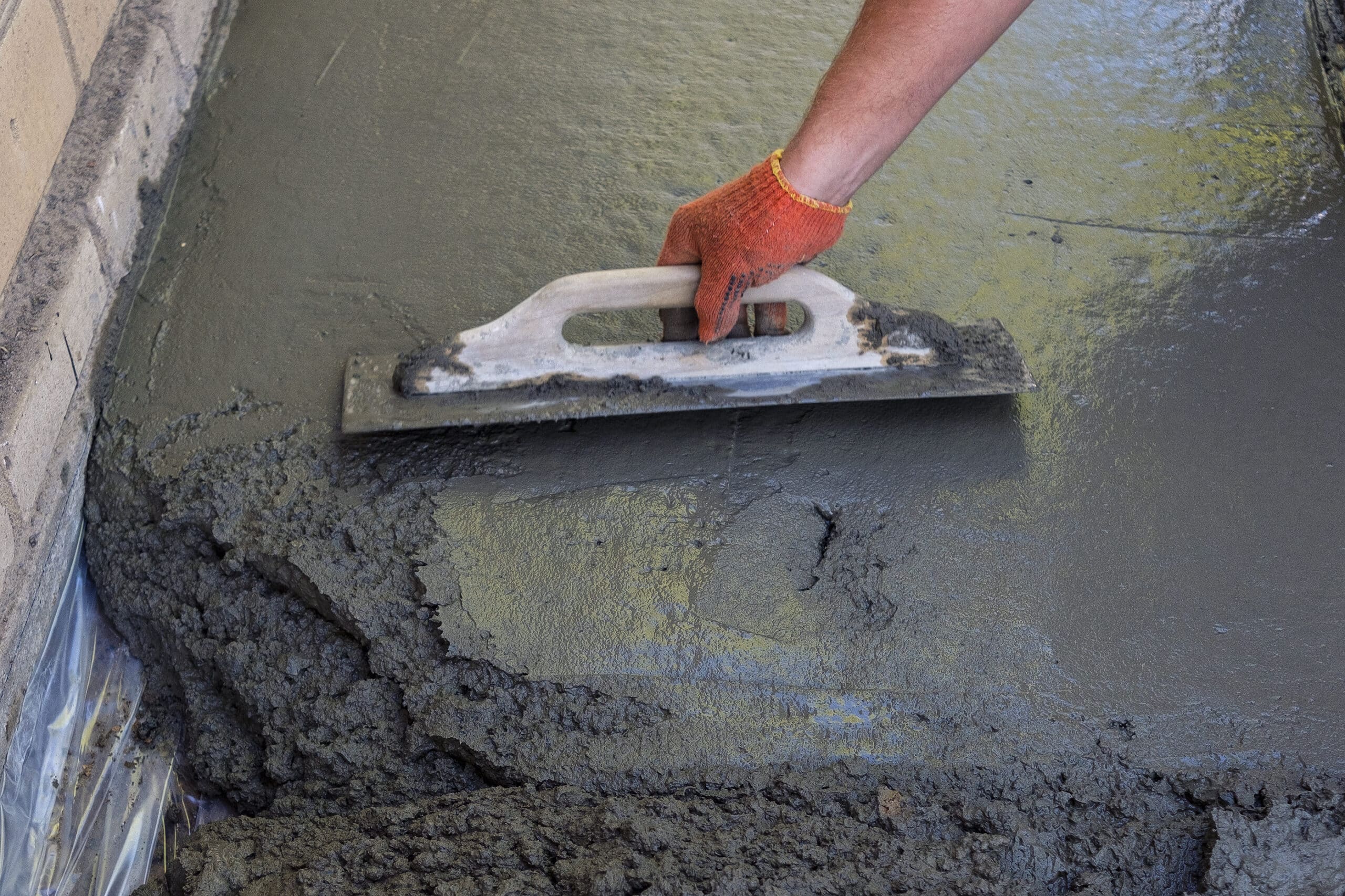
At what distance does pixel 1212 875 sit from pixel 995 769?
1.08ft

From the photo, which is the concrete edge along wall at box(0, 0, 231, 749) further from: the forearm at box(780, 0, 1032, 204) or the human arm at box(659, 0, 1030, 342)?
the forearm at box(780, 0, 1032, 204)

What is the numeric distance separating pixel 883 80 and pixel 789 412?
645mm

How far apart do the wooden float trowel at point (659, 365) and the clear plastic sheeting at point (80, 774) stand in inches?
27.7

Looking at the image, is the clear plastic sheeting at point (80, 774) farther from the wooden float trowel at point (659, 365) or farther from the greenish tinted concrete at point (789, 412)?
the wooden float trowel at point (659, 365)

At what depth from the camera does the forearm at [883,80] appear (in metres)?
1.76

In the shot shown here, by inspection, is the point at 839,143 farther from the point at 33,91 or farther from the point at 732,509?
the point at 33,91

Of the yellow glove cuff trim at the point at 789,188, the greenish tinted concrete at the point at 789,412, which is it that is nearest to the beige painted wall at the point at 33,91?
the greenish tinted concrete at the point at 789,412

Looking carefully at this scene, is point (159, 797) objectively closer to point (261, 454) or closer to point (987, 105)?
point (261, 454)

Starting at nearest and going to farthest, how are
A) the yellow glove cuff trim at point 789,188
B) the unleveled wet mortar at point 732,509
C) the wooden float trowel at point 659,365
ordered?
the unleveled wet mortar at point 732,509, the yellow glove cuff trim at point 789,188, the wooden float trowel at point 659,365

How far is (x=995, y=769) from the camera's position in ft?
5.72

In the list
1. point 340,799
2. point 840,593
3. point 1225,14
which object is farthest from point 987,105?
point 340,799

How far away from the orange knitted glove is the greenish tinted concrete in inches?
11.2

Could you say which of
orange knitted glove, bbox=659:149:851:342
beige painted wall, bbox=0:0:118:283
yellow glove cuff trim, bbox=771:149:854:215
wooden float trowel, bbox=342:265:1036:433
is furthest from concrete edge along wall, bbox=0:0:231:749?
yellow glove cuff trim, bbox=771:149:854:215

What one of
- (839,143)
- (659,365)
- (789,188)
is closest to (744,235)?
(789,188)
